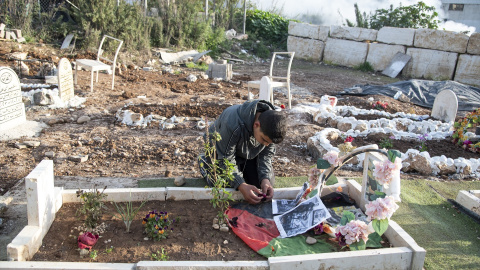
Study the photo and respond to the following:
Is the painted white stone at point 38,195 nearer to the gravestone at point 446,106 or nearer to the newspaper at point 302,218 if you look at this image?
the newspaper at point 302,218

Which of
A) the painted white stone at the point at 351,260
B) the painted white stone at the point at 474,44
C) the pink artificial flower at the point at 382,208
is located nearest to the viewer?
the painted white stone at the point at 351,260

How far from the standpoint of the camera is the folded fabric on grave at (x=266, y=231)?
273 centimetres

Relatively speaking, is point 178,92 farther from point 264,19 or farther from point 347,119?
point 264,19

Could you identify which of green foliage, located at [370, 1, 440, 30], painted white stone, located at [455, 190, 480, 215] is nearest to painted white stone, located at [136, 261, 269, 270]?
painted white stone, located at [455, 190, 480, 215]

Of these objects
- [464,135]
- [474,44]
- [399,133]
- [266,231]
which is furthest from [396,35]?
[266,231]

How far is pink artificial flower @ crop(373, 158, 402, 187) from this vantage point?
103 inches

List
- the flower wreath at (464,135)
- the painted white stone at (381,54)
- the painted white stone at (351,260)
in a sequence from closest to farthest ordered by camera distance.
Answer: the painted white stone at (351,260)
the flower wreath at (464,135)
the painted white stone at (381,54)

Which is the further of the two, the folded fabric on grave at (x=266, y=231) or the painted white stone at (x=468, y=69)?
the painted white stone at (x=468, y=69)

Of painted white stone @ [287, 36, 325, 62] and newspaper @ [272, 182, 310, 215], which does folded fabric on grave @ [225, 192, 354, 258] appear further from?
painted white stone @ [287, 36, 325, 62]

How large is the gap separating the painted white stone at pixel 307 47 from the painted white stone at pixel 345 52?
0.84ft

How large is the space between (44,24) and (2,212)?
986 centimetres

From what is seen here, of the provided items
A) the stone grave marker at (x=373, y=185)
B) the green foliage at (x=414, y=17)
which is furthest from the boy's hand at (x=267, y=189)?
the green foliage at (x=414, y=17)

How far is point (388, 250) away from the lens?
2623 millimetres

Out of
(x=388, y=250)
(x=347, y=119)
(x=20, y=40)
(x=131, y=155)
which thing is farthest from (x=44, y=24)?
(x=388, y=250)
